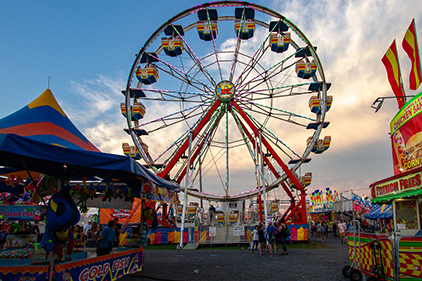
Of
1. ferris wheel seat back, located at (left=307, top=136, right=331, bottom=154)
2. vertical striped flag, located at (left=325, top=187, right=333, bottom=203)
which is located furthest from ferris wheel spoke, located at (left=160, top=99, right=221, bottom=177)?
vertical striped flag, located at (left=325, top=187, right=333, bottom=203)

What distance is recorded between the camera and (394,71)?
11.5 meters

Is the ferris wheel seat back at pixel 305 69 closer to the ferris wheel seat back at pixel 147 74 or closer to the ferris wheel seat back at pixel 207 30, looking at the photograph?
the ferris wheel seat back at pixel 207 30

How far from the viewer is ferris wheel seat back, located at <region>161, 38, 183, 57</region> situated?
18.8 meters

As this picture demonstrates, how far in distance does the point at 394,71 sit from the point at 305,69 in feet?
23.5

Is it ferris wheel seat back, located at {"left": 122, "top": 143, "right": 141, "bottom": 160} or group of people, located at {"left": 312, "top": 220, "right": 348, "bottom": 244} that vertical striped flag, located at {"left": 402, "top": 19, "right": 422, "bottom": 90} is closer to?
group of people, located at {"left": 312, "top": 220, "right": 348, "bottom": 244}

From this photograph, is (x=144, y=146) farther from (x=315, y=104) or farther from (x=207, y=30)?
(x=315, y=104)

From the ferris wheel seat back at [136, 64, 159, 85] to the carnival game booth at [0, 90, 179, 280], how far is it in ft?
35.0

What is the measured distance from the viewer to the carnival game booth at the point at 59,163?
16.6 feet

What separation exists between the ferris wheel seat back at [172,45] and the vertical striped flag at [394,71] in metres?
11.3

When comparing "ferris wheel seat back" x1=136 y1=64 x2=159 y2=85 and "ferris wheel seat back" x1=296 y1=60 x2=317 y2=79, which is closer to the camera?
"ferris wheel seat back" x1=296 y1=60 x2=317 y2=79

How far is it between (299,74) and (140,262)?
14448 millimetres

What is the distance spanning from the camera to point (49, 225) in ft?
17.4

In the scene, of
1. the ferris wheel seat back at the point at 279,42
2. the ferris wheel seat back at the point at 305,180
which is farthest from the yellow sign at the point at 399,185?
the ferris wheel seat back at the point at 279,42

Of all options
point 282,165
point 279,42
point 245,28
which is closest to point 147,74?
point 245,28
